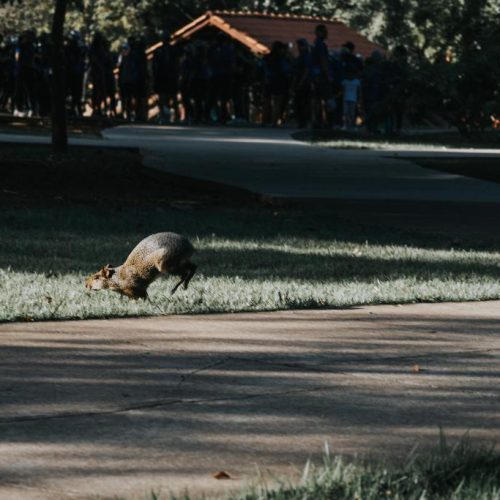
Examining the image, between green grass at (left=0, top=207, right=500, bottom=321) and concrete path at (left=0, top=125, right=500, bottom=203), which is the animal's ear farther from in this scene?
concrete path at (left=0, top=125, right=500, bottom=203)

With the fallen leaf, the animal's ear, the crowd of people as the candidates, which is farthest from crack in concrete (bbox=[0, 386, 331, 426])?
the crowd of people

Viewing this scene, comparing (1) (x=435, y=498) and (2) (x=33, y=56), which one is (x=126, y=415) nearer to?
(1) (x=435, y=498)

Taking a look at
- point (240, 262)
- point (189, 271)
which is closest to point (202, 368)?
point (189, 271)

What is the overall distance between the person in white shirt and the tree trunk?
13.0 m

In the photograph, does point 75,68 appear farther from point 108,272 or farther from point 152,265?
point 152,265

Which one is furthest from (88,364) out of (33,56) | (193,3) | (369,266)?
(193,3)

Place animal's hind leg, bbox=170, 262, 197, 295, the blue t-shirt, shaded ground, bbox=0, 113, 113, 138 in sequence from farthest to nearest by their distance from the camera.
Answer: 1. the blue t-shirt
2. shaded ground, bbox=0, 113, 113, 138
3. animal's hind leg, bbox=170, 262, 197, 295

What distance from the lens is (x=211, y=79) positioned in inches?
1315

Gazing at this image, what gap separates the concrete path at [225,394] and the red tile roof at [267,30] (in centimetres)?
3392

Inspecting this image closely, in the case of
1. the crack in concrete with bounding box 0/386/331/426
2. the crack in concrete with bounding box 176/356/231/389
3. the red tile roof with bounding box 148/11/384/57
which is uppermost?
the red tile roof with bounding box 148/11/384/57

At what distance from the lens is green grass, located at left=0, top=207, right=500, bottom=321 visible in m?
7.87

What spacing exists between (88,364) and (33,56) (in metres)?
27.6

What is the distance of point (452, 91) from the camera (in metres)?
17.9

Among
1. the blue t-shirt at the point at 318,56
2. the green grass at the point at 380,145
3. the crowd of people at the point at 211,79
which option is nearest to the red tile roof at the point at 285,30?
the crowd of people at the point at 211,79
